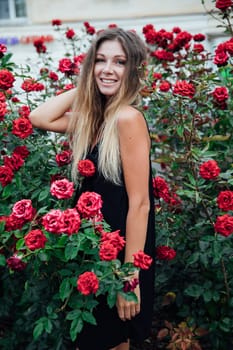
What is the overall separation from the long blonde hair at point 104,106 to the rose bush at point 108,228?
12cm

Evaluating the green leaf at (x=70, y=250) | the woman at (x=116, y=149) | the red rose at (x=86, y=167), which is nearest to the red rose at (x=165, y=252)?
the woman at (x=116, y=149)

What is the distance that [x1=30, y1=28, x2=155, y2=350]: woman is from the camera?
79.2 inches

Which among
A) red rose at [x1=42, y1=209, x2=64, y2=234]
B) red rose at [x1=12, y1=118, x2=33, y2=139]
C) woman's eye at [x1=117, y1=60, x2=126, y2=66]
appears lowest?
red rose at [x1=42, y1=209, x2=64, y2=234]

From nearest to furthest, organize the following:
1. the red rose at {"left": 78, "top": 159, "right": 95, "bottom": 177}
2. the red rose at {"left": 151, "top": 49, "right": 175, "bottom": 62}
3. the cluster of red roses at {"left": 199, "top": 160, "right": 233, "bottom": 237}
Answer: the red rose at {"left": 78, "top": 159, "right": 95, "bottom": 177}
the cluster of red roses at {"left": 199, "top": 160, "right": 233, "bottom": 237}
the red rose at {"left": 151, "top": 49, "right": 175, "bottom": 62}

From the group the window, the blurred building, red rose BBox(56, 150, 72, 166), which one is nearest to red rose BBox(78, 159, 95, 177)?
red rose BBox(56, 150, 72, 166)

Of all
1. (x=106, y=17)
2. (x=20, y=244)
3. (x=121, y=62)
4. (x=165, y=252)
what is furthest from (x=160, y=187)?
(x=106, y=17)

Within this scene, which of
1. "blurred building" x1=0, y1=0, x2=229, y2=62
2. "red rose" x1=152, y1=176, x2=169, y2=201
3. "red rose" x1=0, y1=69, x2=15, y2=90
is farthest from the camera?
"blurred building" x1=0, y1=0, x2=229, y2=62

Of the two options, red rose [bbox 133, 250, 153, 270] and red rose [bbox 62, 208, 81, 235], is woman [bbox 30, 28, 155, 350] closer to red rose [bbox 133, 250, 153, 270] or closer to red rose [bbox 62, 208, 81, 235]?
red rose [bbox 133, 250, 153, 270]

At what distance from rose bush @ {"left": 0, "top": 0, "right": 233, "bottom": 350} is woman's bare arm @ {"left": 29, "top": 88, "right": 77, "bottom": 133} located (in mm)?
82

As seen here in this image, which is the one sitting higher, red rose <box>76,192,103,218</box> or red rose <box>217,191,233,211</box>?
red rose <box>76,192,103,218</box>

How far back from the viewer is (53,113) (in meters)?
2.37

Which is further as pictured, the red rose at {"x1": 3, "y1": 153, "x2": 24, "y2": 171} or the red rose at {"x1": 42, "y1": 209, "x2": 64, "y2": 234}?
the red rose at {"x1": 3, "y1": 153, "x2": 24, "y2": 171}

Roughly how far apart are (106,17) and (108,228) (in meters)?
5.15

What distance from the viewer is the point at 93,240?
171 cm
